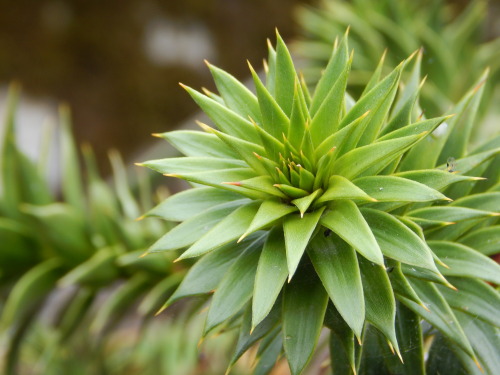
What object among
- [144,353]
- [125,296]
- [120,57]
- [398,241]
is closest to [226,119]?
[398,241]

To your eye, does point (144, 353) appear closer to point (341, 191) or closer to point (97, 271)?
point (97, 271)

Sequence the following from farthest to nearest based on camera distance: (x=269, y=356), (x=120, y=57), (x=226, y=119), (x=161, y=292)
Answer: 1. (x=120, y=57)
2. (x=161, y=292)
3. (x=269, y=356)
4. (x=226, y=119)

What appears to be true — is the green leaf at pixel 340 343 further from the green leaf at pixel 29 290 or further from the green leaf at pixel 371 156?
the green leaf at pixel 29 290

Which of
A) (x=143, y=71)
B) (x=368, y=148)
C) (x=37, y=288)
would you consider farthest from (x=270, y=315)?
(x=143, y=71)

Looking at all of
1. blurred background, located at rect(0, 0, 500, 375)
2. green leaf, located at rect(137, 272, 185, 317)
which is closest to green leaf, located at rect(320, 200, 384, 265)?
green leaf, located at rect(137, 272, 185, 317)

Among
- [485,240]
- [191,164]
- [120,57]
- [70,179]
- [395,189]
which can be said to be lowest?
[485,240]
